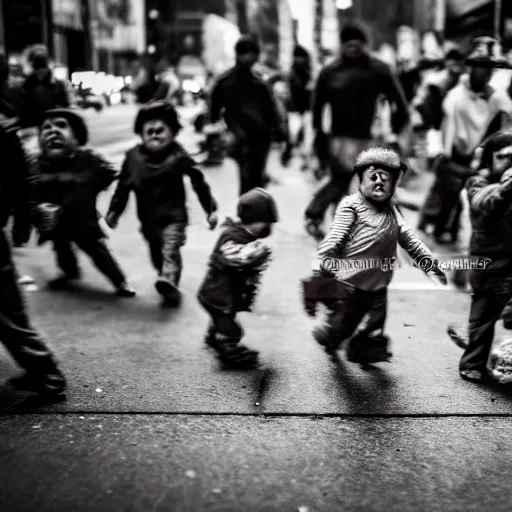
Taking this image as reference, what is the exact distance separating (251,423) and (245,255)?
45.5 inches

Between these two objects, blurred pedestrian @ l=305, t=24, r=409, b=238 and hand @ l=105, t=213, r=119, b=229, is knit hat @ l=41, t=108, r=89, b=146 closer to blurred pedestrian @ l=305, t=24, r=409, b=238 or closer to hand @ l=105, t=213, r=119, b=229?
hand @ l=105, t=213, r=119, b=229

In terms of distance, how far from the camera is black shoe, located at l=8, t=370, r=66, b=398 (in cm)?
431

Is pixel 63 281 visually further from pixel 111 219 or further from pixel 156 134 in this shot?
pixel 156 134

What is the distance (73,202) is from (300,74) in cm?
863

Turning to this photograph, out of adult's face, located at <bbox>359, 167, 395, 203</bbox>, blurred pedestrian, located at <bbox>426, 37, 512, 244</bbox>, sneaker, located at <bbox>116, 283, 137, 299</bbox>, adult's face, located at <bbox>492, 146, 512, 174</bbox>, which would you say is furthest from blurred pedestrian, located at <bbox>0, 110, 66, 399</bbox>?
blurred pedestrian, located at <bbox>426, 37, 512, 244</bbox>

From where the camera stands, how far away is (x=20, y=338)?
4.25m

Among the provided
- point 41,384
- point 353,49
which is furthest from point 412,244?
point 353,49

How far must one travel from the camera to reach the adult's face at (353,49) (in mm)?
8227

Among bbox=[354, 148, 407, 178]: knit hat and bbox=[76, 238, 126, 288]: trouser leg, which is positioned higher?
bbox=[354, 148, 407, 178]: knit hat

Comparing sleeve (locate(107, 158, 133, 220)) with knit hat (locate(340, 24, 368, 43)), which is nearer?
sleeve (locate(107, 158, 133, 220))

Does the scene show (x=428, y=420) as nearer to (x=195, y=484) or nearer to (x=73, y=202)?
(x=195, y=484)

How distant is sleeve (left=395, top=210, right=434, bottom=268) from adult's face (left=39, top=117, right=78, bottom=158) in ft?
9.99

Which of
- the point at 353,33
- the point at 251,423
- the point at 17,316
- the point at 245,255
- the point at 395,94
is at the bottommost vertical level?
the point at 251,423

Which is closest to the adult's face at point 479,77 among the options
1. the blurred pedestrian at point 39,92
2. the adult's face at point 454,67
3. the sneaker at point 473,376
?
the adult's face at point 454,67
